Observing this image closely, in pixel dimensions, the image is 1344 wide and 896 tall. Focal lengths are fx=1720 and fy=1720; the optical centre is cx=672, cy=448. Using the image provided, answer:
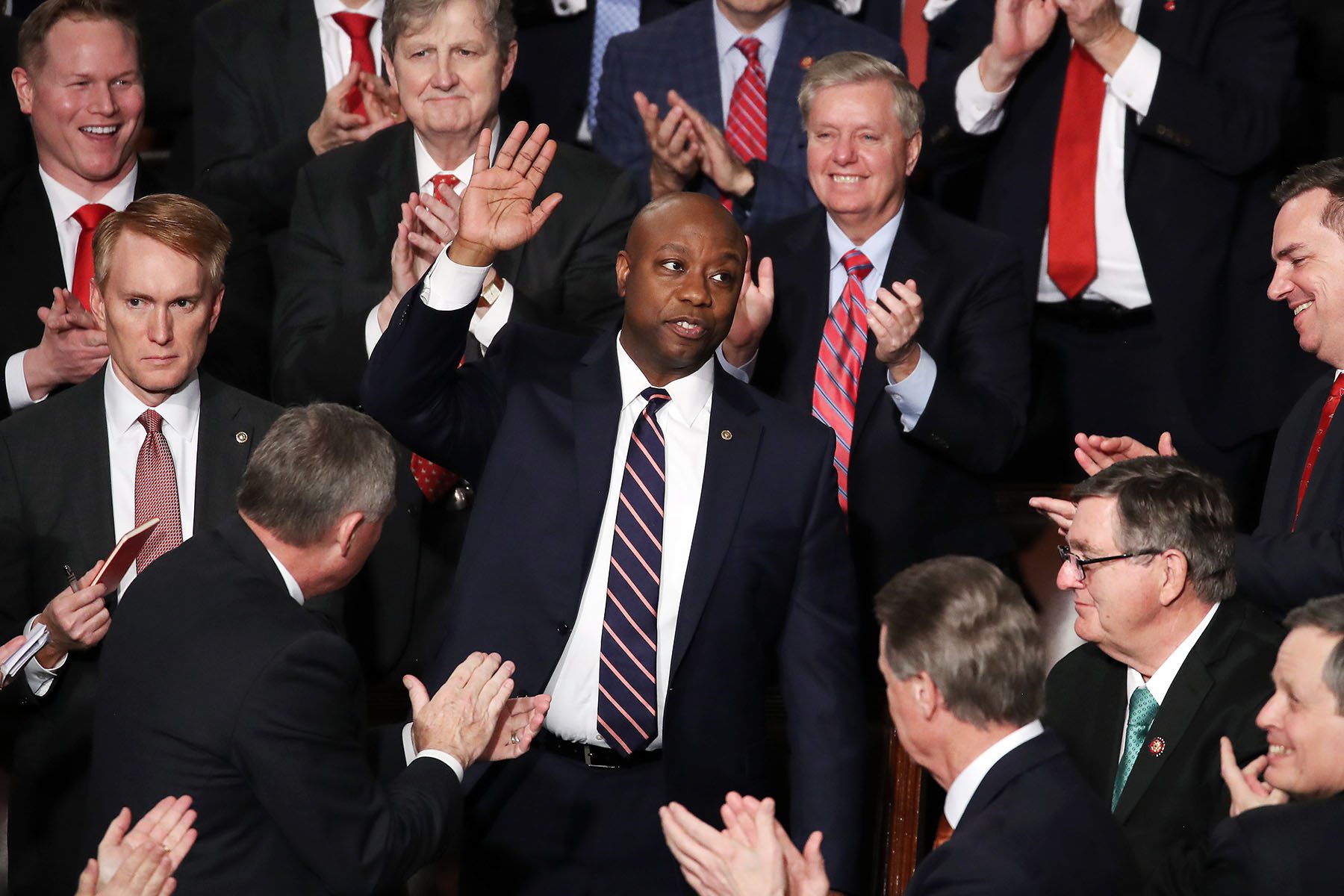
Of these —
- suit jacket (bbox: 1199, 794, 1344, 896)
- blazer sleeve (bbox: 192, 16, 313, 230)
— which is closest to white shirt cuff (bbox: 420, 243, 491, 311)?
suit jacket (bbox: 1199, 794, 1344, 896)

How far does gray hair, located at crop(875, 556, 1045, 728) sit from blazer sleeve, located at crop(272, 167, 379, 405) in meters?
1.85

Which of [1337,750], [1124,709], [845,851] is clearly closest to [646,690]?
[845,851]

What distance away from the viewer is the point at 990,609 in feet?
8.93

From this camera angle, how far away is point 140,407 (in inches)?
148

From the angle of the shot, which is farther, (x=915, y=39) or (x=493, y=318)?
(x=915, y=39)

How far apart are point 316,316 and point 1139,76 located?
227cm

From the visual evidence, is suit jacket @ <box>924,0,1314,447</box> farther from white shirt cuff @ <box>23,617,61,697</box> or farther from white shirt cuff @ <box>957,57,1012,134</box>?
white shirt cuff @ <box>23,617,61,697</box>

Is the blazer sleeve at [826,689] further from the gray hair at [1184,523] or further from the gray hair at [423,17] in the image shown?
the gray hair at [423,17]

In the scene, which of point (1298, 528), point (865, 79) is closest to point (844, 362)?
point (865, 79)

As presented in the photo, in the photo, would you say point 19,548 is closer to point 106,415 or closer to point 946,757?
point 106,415

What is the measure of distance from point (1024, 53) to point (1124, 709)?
2024 mm

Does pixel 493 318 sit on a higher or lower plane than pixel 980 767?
higher

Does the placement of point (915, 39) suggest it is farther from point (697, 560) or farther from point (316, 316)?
point (697, 560)

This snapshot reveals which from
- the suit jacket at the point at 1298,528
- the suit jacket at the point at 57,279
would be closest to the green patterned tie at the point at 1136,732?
the suit jacket at the point at 1298,528
